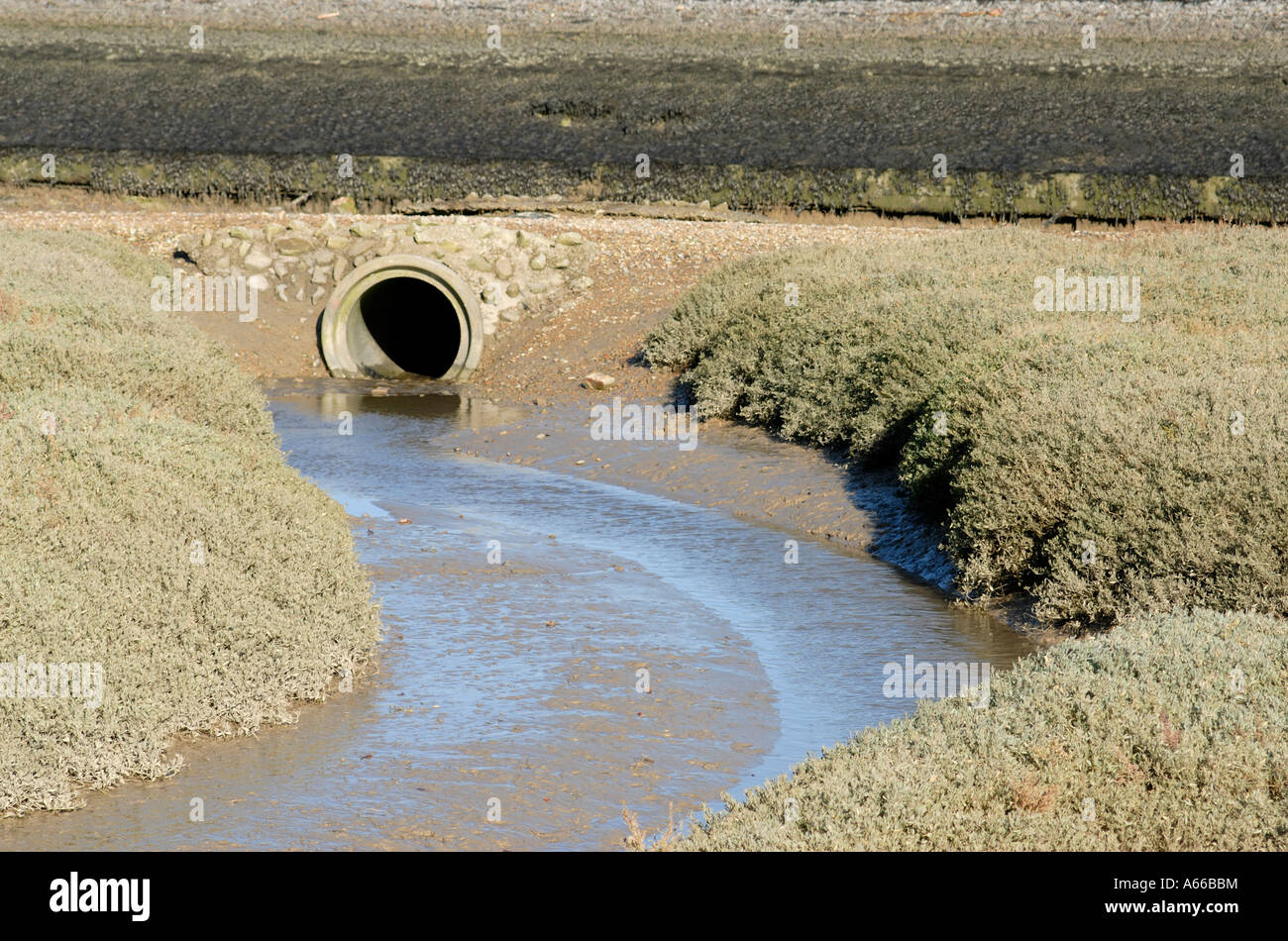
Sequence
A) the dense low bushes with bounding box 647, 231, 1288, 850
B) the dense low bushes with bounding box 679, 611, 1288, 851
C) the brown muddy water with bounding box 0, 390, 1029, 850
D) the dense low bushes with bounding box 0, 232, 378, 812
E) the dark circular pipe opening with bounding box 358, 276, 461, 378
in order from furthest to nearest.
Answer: the dark circular pipe opening with bounding box 358, 276, 461, 378 < the dense low bushes with bounding box 0, 232, 378, 812 < the brown muddy water with bounding box 0, 390, 1029, 850 < the dense low bushes with bounding box 647, 231, 1288, 850 < the dense low bushes with bounding box 679, 611, 1288, 851

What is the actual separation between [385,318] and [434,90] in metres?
16.2

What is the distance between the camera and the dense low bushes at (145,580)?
6.51m

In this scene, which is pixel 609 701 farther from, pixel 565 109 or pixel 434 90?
pixel 434 90

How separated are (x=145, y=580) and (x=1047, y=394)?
7311 mm

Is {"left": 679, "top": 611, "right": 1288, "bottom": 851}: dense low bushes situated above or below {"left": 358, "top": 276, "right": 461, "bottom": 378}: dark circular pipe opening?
→ below

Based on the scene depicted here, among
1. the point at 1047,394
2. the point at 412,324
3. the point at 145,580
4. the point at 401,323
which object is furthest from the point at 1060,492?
the point at 412,324

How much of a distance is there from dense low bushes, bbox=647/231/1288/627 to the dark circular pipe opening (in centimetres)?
572

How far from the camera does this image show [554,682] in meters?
8.12

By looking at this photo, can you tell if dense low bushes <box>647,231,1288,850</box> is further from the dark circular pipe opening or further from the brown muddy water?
the dark circular pipe opening

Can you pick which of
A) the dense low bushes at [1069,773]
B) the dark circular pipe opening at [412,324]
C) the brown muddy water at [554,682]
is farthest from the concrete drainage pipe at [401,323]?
the dense low bushes at [1069,773]

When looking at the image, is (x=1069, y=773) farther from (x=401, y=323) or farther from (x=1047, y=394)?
(x=401, y=323)

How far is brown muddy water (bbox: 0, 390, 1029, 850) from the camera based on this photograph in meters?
6.17

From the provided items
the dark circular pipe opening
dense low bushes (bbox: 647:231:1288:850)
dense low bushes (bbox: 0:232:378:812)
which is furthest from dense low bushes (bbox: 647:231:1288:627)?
the dark circular pipe opening
